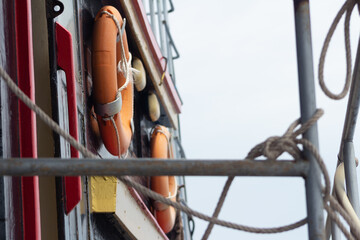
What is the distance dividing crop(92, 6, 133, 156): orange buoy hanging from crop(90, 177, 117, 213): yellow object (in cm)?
32

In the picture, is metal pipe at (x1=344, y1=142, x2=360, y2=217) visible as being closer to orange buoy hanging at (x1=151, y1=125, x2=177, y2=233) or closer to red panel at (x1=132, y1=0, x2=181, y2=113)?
red panel at (x1=132, y1=0, x2=181, y2=113)

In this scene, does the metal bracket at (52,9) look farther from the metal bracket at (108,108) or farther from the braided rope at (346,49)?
the braided rope at (346,49)

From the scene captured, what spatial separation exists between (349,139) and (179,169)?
0.69 metres

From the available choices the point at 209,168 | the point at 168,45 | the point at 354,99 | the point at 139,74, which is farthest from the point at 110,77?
the point at 168,45

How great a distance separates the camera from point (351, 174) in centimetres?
215

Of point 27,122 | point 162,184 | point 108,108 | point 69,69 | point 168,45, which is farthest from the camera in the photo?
point 168,45

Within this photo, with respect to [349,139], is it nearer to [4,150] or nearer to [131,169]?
[131,169]

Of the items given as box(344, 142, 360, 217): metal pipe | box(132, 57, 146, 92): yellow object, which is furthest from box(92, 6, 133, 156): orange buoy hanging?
box(344, 142, 360, 217): metal pipe

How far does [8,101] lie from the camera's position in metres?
2.55

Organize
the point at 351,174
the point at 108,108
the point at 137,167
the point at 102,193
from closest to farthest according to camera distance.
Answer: the point at 137,167, the point at 351,174, the point at 102,193, the point at 108,108

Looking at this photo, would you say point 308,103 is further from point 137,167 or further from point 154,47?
point 154,47

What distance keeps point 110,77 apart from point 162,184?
202 cm

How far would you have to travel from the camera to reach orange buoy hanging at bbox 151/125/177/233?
5.58 metres

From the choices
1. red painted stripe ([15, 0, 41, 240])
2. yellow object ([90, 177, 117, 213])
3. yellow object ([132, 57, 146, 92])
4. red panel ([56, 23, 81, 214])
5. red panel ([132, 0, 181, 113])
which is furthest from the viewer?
yellow object ([132, 57, 146, 92])
